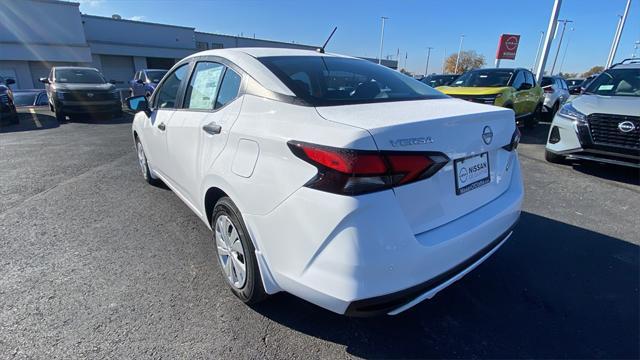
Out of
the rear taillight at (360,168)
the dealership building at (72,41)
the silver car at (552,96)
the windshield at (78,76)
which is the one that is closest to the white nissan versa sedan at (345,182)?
the rear taillight at (360,168)

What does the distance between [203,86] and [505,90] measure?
24.8ft

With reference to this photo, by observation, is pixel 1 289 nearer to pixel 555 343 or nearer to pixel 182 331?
pixel 182 331

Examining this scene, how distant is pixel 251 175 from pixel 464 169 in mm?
1154

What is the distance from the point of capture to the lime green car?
779 cm

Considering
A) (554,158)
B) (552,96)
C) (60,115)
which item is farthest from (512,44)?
(60,115)

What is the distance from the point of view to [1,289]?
2.40 meters

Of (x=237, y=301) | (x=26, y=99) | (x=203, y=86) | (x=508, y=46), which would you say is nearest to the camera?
(x=237, y=301)

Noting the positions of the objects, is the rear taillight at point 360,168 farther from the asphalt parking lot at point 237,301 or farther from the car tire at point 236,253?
the asphalt parking lot at point 237,301

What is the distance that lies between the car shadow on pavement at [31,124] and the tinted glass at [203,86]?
9.26m

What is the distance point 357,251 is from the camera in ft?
4.76

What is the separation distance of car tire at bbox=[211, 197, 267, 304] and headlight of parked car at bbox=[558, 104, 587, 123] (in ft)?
18.0

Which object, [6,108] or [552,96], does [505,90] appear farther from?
[6,108]

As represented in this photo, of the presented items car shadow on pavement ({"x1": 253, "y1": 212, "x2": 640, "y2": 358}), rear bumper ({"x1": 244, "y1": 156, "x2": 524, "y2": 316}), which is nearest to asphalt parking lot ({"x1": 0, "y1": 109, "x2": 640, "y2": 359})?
car shadow on pavement ({"x1": 253, "y1": 212, "x2": 640, "y2": 358})

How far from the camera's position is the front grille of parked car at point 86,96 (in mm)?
10219
